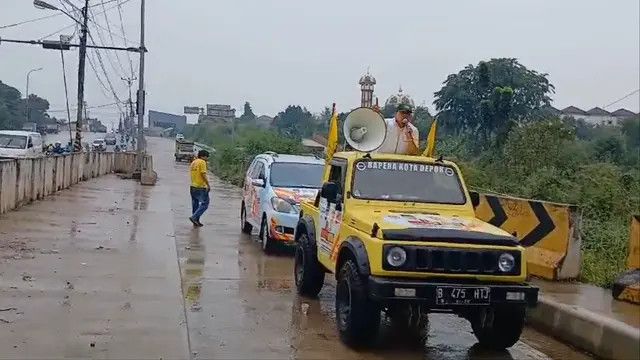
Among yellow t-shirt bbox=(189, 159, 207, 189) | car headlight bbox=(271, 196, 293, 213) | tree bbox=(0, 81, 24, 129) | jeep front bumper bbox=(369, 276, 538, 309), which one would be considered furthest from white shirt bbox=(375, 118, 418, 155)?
tree bbox=(0, 81, 24, 129)

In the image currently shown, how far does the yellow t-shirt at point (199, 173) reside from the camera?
16.1m

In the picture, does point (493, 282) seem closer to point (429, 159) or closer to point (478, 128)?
point (429, 159)

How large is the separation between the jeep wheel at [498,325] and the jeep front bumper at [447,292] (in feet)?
0.79

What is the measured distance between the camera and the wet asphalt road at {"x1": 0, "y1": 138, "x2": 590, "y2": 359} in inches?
274

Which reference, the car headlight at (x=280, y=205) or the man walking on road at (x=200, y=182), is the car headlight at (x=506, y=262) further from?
the man walking on road at (x=200, y=182)

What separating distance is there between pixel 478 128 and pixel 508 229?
21.4 meters

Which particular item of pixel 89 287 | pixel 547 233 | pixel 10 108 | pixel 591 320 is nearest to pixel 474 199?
pixel 591 320

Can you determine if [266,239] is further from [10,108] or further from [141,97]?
[10,108]

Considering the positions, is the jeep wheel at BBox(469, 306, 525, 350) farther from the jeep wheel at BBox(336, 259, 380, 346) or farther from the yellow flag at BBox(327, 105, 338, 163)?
the yellow flag at BBox(327, 105, 338, 163)

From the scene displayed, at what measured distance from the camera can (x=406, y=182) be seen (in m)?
8.30

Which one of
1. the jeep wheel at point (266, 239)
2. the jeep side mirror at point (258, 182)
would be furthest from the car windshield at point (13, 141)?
the jeep wheel at point (266, 239)

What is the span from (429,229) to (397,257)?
416 mm

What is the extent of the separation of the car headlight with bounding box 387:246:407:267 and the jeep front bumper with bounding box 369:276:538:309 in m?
0.14

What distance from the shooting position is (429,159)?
8586 mm
